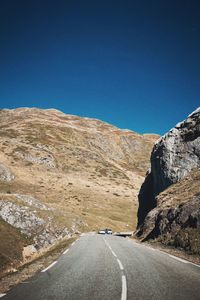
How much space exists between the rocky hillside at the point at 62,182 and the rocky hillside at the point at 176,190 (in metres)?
12.6

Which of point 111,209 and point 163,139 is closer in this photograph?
point 163,139

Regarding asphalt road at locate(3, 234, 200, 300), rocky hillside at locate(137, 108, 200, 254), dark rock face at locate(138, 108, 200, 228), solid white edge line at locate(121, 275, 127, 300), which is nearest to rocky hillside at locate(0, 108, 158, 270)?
rocky hillside at locate(137, 108, 200, 254)

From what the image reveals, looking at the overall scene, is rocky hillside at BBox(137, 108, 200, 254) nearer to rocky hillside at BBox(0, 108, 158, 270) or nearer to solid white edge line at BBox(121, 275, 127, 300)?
solid white edge line at BBox(121, 275, 127, 300)

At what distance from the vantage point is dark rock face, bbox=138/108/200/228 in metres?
43.8

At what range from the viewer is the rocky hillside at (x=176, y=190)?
2425 centimetres

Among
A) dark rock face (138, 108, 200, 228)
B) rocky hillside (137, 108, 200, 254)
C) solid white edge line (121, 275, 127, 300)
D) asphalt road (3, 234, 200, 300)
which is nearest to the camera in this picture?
solid white edge line (121, 275, 127, 300)

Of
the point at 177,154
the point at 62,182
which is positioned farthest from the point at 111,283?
the point at 62,182

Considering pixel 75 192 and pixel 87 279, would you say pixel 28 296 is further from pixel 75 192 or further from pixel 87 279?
pixel 75 192

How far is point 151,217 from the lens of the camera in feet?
118

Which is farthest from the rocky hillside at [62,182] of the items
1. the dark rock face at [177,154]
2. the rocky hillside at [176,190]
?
the dark rock face at [177,154]

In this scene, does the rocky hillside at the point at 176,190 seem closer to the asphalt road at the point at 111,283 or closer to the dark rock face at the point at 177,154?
the dark rock face at the point at 177,154

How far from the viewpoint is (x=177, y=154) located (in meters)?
46.1

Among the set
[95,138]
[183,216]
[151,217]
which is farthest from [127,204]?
[95,138]

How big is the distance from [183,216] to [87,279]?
17.1 metres
